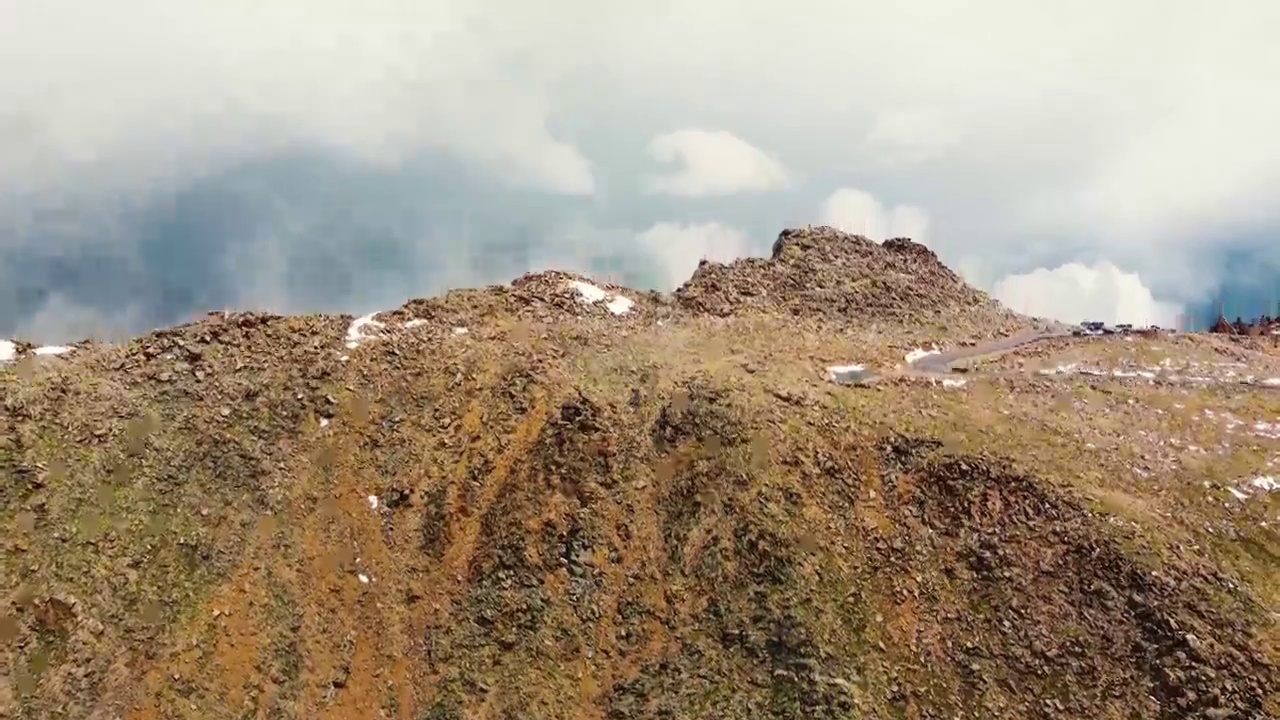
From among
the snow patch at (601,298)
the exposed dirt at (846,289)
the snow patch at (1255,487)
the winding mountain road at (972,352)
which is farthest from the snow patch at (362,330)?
the snow patch at (1255,487)

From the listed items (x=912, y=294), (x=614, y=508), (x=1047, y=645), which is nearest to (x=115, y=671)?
(x=614, y=508)

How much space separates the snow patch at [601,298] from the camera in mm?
61344

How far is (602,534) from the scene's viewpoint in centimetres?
4291

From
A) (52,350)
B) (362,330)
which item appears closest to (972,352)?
(362,330)

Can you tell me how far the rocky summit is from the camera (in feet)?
120

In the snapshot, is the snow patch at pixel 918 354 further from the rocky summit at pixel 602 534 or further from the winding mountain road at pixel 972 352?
the rocky summit at pixel 602 534

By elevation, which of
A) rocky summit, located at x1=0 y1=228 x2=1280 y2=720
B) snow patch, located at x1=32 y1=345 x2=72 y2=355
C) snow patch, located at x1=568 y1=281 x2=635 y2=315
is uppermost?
snow patch, located at x1=568 y1=281 x2=635 y2=315

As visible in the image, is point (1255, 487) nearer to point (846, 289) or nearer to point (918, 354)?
point (918, 354)

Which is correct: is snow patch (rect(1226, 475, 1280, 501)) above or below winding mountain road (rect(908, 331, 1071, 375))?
below

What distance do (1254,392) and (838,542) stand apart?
102ft

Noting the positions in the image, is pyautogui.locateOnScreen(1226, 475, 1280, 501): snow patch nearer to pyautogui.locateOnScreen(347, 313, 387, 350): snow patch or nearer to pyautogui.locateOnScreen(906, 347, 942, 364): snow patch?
pyautogui.locateOnScreen(906, 347, 942, 364): snow patch

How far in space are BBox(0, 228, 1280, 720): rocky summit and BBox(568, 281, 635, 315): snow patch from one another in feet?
24.7

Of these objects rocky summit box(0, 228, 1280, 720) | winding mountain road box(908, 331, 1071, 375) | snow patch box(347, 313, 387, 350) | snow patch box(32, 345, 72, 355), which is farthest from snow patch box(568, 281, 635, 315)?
snow patch box(32, 345, 72, 355)

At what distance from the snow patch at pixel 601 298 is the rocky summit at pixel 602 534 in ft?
24.7
